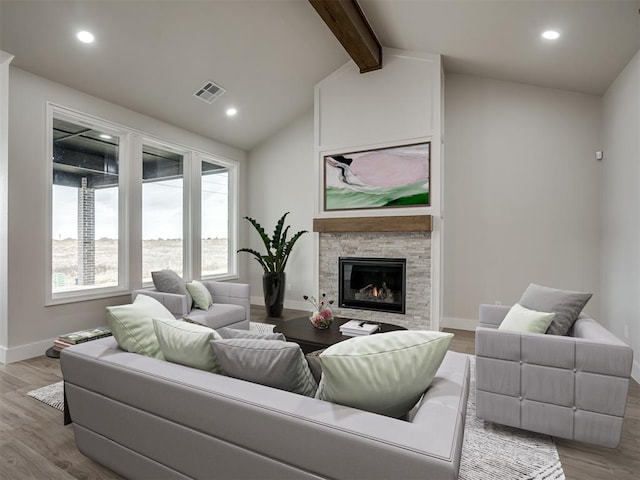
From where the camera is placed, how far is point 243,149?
6.33 metres

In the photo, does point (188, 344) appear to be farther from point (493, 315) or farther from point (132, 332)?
point (493, 315)

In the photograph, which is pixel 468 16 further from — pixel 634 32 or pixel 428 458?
pixel 428 458

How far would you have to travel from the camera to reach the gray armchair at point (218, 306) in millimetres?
3588

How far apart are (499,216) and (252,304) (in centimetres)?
425

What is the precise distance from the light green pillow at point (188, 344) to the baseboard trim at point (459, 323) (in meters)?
3.79

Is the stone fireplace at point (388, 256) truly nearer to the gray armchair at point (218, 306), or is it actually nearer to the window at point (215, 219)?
the gray armchair at point (218, 306)

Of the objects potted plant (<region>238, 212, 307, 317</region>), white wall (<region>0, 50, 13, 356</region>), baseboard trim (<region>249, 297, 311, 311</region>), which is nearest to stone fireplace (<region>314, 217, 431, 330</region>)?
potted plant (<region>238, 212, 307, 317</region>)

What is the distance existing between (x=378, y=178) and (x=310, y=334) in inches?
96.4

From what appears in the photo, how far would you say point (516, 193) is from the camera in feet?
14.5

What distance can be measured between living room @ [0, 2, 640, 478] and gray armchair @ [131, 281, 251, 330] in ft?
3.30

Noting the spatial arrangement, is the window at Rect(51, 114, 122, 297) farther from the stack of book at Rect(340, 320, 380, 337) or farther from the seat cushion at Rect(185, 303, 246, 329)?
the stack of book at Rect(340, 320, 380, 337)

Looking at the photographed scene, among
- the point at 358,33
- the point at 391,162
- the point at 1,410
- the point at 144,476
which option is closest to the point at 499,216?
the point at 391,162

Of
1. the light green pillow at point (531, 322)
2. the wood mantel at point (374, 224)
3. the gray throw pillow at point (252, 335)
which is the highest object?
the wood mantel at point (374, 224)

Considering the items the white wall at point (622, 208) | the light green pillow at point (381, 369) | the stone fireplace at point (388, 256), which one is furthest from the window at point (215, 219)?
the white wall at point (622, 208)
